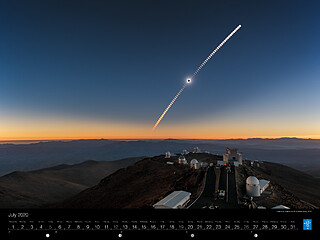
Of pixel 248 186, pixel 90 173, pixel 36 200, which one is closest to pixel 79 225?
pixel 248 186

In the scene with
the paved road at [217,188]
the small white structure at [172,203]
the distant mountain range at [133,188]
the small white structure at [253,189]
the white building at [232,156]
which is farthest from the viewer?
the white building at [232,156]

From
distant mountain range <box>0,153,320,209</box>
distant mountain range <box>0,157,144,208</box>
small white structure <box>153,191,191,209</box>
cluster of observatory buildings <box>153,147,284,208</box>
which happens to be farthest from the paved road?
distant mountain range <box>0,157,144,208</box>

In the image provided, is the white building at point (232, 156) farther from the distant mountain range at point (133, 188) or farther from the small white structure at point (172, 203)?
the small white structure at point (172, 203)

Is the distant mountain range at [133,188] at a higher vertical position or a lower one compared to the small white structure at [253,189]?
lower

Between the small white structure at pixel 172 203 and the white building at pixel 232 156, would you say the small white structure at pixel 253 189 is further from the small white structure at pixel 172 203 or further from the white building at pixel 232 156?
the white building at pixel 232 156

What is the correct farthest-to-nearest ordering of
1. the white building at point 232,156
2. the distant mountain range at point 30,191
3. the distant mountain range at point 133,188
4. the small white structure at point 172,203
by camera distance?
the white building at point 232,156
the distant mountain range at point 30,191
the distant mountain range at point 133,188
the small white structure at point 172,203

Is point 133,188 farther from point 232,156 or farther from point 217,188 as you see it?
point 232,156

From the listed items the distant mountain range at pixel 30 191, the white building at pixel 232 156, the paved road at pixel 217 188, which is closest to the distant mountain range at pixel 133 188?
the distant mountain range at pixel 30 191

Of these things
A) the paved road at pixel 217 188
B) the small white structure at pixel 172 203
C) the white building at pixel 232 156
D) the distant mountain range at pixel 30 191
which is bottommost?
the distant mountain range at pixel 30 191

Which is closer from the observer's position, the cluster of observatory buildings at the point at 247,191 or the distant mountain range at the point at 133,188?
the cluster of observatory buildings at the point at 247,191

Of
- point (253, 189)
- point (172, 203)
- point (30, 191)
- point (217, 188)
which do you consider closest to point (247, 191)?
point (253, 189)

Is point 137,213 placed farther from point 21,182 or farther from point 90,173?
point 90,173
